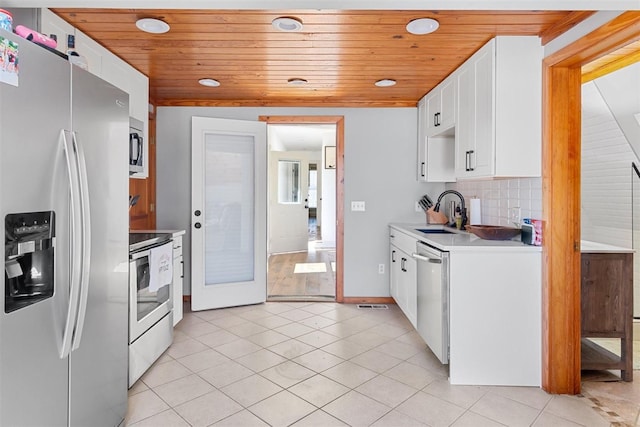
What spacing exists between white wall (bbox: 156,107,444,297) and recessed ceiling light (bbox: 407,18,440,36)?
1901 millimetres

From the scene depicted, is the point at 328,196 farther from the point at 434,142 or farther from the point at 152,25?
the point at 152,25

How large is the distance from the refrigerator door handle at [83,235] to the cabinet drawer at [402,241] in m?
2.35

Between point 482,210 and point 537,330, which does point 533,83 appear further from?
point 537,330

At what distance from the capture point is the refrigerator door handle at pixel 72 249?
1.40m

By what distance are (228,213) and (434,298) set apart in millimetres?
2395

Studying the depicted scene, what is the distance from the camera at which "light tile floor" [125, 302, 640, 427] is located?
205 centimetres

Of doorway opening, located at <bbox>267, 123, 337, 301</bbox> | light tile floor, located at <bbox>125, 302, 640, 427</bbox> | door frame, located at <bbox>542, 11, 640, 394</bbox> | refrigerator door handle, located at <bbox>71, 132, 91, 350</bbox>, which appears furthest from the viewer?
doorway opening, located at <bbox>267, 123, 337, 301</bbox>

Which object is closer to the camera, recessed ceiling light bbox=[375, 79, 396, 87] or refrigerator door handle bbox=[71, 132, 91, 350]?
refrigerator door handle bbox=[71, 132, 91, 350]

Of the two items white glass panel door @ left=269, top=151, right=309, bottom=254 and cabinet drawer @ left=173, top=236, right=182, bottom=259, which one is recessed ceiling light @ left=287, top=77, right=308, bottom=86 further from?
white glass panel door @ left=269, top=151, right=309, bottom=254

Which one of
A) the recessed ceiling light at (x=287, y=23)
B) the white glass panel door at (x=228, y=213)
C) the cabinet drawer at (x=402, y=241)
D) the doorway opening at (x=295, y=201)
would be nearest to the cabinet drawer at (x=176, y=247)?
the white glass panel door at (x=228, y=213)

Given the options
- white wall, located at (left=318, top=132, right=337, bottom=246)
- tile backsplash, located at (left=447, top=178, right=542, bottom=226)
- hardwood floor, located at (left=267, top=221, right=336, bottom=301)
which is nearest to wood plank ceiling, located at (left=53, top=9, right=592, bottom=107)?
tile backsplash, located at (left=447, top=178, right=542, bottom=226)

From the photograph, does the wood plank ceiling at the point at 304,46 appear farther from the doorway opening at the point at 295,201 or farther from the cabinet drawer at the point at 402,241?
the doorway opening at the point at 295,201

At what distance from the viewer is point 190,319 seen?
12.0 feet

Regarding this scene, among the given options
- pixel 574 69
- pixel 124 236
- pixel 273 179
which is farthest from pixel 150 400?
pixel 273 179
